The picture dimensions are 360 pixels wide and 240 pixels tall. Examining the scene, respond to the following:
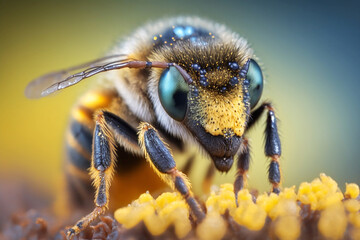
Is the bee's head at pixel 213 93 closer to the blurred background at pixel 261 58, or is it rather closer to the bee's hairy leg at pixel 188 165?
the bee's hairy leg at pixel 188 165

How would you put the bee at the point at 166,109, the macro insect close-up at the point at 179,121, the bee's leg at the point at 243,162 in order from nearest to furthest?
the macro insect close-up at the point at 179,121
the bee at the point at 166,109
the bee's leg at the point at 243,162

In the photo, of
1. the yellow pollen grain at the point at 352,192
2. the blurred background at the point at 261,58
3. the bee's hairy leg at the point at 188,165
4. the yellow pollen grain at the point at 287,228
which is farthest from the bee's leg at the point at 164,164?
the blurred background at the point at 261,58

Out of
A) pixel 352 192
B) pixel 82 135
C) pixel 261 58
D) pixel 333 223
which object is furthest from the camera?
pixel 261 58

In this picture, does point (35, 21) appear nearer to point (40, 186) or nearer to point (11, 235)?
point (40, 186)

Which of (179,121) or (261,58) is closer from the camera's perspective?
(179,121)

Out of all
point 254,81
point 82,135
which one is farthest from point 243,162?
point 82,135

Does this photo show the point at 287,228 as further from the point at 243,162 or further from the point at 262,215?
the point at 243,162

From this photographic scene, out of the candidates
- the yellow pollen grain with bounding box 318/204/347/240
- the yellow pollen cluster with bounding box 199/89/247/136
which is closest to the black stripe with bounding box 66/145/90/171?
the yellow pollen cluster with bounding box 199/89/247/136
